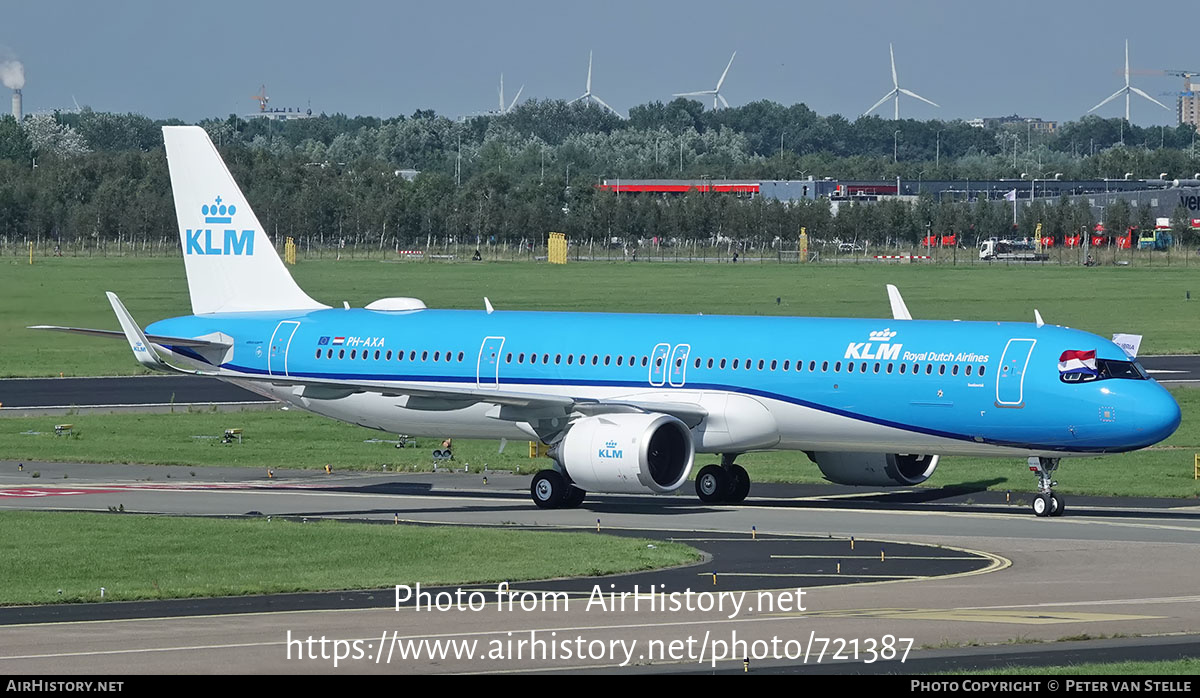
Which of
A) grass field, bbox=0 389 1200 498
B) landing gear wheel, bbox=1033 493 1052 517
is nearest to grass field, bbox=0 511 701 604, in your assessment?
landing gear wheel, bbox=1033 493 1052 517

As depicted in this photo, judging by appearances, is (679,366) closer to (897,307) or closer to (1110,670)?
(897,307)

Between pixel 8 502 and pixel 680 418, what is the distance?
16196 millimetres

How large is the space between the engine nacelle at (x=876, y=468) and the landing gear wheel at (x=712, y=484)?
2.68 metres

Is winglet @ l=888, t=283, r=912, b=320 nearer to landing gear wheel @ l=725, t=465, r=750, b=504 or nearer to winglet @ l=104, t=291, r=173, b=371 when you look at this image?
landing gear wheel @ l=725, t=465, r=750, b=504

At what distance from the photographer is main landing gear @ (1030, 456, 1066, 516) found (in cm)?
4328

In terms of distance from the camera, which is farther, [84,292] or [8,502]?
[84,292]

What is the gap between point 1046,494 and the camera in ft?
143

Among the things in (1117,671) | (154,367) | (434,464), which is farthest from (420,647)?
(434,464)

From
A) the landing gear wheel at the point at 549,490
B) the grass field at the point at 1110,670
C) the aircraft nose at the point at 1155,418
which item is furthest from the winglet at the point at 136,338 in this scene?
the grass field at the point at 1110,670

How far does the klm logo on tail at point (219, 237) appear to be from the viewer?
180ft

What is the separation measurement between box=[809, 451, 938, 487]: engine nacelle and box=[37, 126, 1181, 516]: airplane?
0.05m

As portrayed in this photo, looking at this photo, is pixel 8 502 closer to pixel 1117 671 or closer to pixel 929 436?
pixel 929 436

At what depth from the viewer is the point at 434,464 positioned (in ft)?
182

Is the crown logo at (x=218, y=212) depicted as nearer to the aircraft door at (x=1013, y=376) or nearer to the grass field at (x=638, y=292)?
the aircraft door at (x=1013, y=376)
